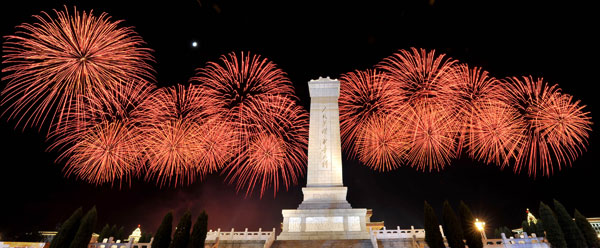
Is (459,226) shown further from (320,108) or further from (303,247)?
(320,108)

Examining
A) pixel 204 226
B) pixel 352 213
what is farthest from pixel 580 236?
pixel 204 226

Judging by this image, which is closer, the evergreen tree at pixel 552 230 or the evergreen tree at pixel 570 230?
the evergreen tree at pixel 552 230

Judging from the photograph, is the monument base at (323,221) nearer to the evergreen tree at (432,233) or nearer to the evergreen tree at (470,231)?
the evergreen tree at (432,233)

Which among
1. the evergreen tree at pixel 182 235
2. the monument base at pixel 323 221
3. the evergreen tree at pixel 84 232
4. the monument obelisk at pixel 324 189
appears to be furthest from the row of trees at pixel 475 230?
the evergreen tree at pixel 84 232

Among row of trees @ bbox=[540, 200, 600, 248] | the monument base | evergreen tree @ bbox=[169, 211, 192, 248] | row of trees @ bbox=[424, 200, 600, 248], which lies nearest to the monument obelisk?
the monument base

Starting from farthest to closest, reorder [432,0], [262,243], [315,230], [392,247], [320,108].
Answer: [320,108], [315,230], [262,243], [392,247], [432,0]

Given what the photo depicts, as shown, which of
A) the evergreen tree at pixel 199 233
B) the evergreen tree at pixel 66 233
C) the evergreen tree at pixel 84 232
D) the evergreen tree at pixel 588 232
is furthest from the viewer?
the evergreen tree at pixel 588 232

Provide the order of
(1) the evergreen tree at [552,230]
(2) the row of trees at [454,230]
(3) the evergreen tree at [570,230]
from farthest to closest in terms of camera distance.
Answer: (3) the evergreen tree at [570,230] → (1) the evergreen tree at [552,230] → (2) the row of trees at [454,230]

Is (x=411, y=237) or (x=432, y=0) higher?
(x=432, y=0)
